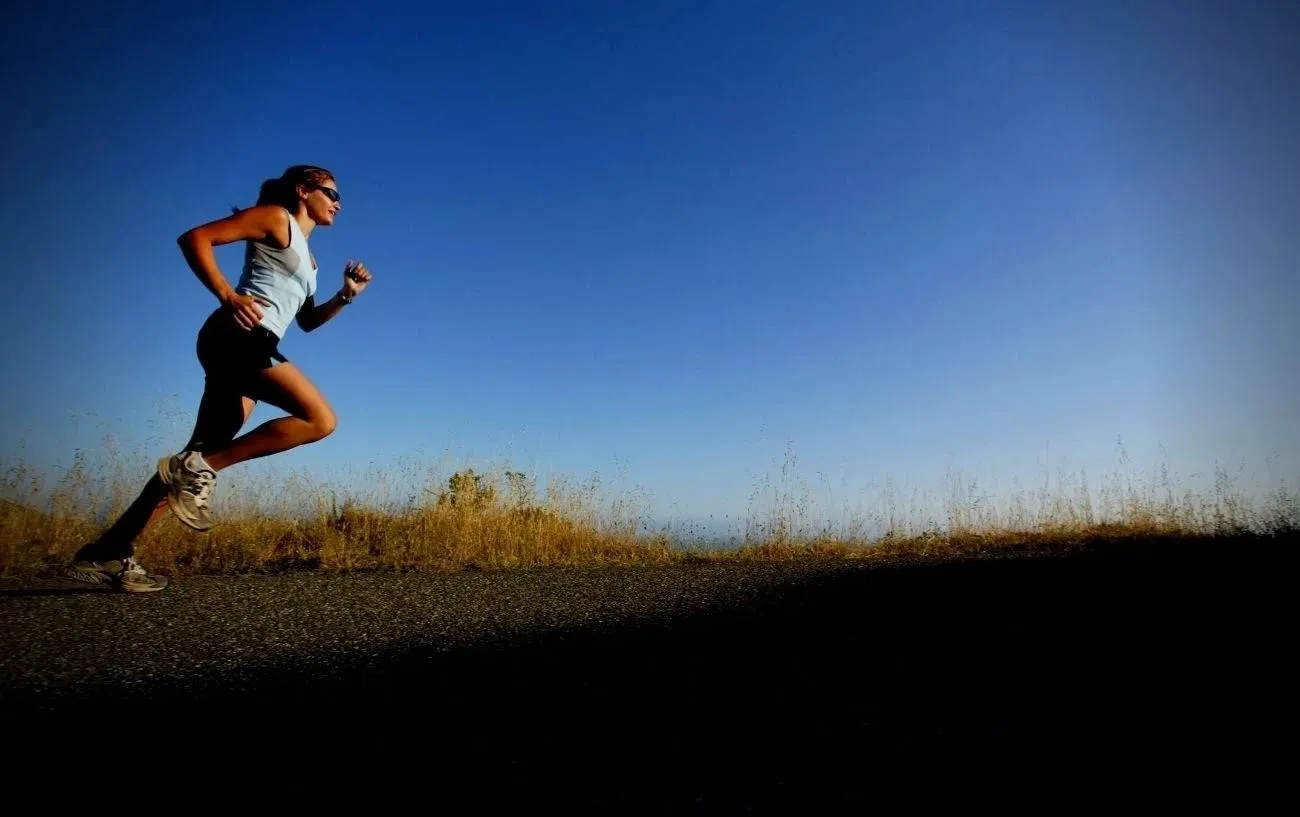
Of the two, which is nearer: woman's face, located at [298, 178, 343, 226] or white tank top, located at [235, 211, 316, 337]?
white tank top, located at [235, 211, 316, 337]

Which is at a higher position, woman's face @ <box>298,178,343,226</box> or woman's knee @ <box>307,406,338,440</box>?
woman's face @ <box>298,178,343,226</box>

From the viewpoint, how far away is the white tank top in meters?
2.98

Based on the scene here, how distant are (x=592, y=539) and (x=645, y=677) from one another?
178 inches

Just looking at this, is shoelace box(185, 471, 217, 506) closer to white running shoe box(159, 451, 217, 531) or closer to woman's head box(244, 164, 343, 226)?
white running shoe box(159, 451, 217, 531)

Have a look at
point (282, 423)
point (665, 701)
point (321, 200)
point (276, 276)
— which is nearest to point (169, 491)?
point (282, 423)

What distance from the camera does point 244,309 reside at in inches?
111

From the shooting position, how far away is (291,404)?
10.2 feet

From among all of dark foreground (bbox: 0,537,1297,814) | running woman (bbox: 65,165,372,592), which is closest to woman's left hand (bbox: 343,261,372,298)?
running woman (bbox: 65,165,372,592)

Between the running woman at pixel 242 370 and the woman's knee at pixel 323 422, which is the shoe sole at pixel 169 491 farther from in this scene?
the woman's knee at pixel 323 422

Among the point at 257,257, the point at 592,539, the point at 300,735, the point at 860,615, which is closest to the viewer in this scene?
the point at 300,735

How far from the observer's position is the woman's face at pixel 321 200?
3262 mm

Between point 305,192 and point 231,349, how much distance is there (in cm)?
93

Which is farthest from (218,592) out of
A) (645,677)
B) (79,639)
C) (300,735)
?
(645,677)

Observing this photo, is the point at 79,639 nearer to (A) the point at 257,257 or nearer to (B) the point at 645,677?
(A) the point at 257,257
